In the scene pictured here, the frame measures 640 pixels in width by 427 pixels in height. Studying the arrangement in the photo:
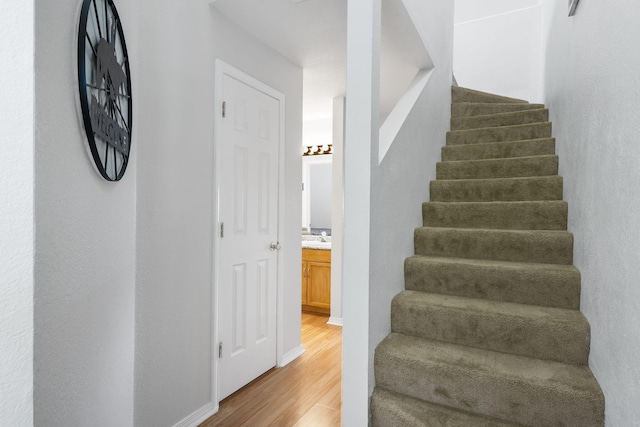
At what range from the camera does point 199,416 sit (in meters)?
2.07

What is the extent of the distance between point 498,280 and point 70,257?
5.94 feet

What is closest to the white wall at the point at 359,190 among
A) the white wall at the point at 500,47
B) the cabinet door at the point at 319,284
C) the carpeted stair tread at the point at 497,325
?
the carpeted stair tread at the point at 497,325

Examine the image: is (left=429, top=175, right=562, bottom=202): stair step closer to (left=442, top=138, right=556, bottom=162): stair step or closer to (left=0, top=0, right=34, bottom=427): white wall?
(left=442, top=138, right=556, bottom=162): stair step

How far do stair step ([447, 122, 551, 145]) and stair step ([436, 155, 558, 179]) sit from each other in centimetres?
34

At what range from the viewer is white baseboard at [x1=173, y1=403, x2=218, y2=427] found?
1974 mm

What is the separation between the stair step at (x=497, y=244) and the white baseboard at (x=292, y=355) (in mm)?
1479

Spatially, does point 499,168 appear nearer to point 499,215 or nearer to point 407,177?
point 499,215

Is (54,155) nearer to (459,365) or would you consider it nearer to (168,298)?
(168,298)

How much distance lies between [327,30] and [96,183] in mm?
1811

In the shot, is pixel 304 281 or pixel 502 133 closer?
pixel 502 133

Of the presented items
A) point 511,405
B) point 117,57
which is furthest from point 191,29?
point 511,405

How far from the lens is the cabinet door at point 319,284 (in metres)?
4.17

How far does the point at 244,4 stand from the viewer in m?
2.09

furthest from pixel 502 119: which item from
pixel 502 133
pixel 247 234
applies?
pixel 247 234
